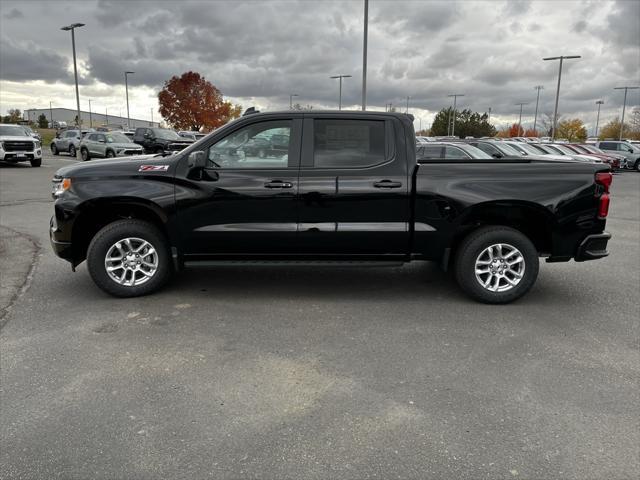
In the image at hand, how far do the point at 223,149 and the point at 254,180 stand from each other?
17.5 inches

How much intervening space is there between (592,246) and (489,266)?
1.01m

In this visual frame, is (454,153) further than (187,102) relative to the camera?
No

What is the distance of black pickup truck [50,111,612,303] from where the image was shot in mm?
5176

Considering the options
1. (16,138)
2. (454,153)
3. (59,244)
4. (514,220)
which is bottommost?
(59,244)

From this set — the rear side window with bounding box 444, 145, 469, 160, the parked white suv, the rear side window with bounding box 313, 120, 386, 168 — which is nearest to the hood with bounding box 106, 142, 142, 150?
the parked white suv

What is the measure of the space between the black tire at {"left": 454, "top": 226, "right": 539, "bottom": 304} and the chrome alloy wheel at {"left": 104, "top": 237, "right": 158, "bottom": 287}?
9.98 ft

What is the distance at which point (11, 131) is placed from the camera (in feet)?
79.2

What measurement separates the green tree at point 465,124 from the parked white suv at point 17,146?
79459mm

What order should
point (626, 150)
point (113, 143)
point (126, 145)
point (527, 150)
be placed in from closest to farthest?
point (527, 150)
point (126, 145)
point (113, 143)
point (626, 150)

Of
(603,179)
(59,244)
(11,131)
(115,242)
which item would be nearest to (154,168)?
(115,242)

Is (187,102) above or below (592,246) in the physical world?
above

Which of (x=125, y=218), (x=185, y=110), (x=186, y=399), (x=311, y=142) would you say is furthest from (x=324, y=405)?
(x=185, y=110)

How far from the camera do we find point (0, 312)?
5000mm

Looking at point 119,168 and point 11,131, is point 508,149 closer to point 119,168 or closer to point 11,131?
point 119,168
